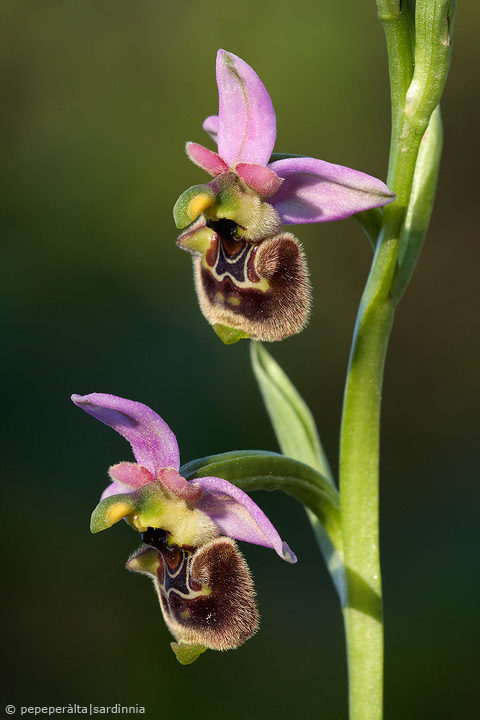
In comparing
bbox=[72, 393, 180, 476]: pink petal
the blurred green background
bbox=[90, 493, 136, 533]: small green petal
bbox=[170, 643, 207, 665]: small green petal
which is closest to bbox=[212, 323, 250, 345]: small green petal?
bbox=[72, 393, 180, 476]: pink petal

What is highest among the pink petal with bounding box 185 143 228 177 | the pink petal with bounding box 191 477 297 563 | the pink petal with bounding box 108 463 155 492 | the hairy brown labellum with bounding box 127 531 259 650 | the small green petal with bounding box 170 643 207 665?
the pink petal with bounding box 185 143 228 177

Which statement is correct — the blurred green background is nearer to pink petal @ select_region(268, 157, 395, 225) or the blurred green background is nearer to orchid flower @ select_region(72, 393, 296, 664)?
orchid flower @ select_region(72, 393, 296, 664)

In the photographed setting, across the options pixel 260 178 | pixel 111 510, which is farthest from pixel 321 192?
pixel 111 510

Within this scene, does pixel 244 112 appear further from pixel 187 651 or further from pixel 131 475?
pixel 187 651

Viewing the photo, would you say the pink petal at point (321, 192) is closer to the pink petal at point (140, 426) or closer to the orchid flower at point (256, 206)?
the orchid flower at point (256, 206)

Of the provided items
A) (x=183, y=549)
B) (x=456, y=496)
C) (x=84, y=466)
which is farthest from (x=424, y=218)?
(x=456, y=496)

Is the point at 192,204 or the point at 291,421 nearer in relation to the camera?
the point at 192,204

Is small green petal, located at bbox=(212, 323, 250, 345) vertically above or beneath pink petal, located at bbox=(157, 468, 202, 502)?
above

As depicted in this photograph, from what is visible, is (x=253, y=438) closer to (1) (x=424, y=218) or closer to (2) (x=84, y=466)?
(2) (x=84, y=466)
